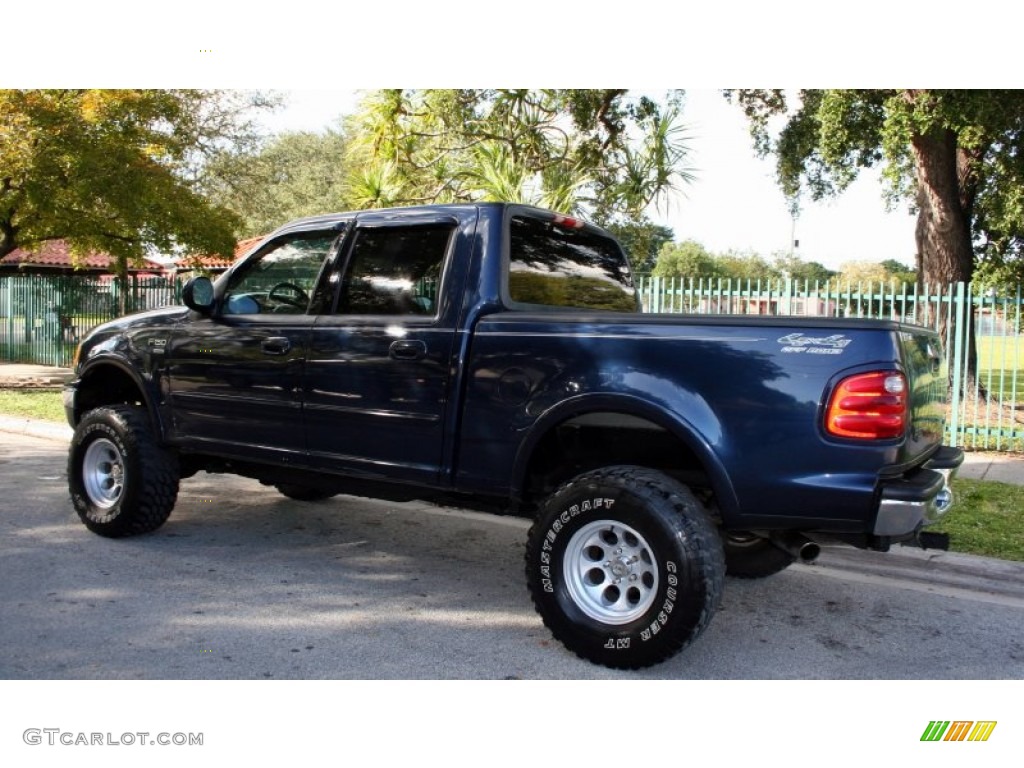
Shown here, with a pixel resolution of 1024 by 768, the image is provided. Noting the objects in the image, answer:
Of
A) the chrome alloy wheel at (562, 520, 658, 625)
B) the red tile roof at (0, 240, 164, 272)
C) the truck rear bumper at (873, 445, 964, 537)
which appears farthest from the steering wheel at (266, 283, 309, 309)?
the red tile roof at (0, 240, 164, 272)

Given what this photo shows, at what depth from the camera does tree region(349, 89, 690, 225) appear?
1097 centimetres

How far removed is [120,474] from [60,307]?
52.8ft

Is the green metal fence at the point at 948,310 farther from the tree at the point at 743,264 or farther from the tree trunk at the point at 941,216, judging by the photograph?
the tree at the point at 743,264

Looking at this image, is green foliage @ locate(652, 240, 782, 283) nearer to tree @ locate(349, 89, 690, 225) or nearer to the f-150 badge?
tree @ locate(349, 89, 690, 225)

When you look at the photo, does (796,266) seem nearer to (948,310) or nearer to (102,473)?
(948,310)

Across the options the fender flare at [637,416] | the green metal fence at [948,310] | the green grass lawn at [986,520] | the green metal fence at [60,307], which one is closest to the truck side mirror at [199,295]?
the fender flare at [637,416]

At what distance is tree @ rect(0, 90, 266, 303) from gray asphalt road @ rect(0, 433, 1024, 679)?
8272mm

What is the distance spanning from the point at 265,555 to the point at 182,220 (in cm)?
1085

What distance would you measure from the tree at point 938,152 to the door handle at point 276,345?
9.14m

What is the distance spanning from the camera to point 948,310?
430 inches

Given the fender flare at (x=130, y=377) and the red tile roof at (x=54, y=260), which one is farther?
the red tile roof at (x=54, y=260)

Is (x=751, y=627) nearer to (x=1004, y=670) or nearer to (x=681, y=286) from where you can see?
(x=1004, y=670)

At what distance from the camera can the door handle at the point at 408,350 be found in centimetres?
445

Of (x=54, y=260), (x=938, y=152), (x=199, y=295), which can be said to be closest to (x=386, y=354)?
(x=199, y=295)
